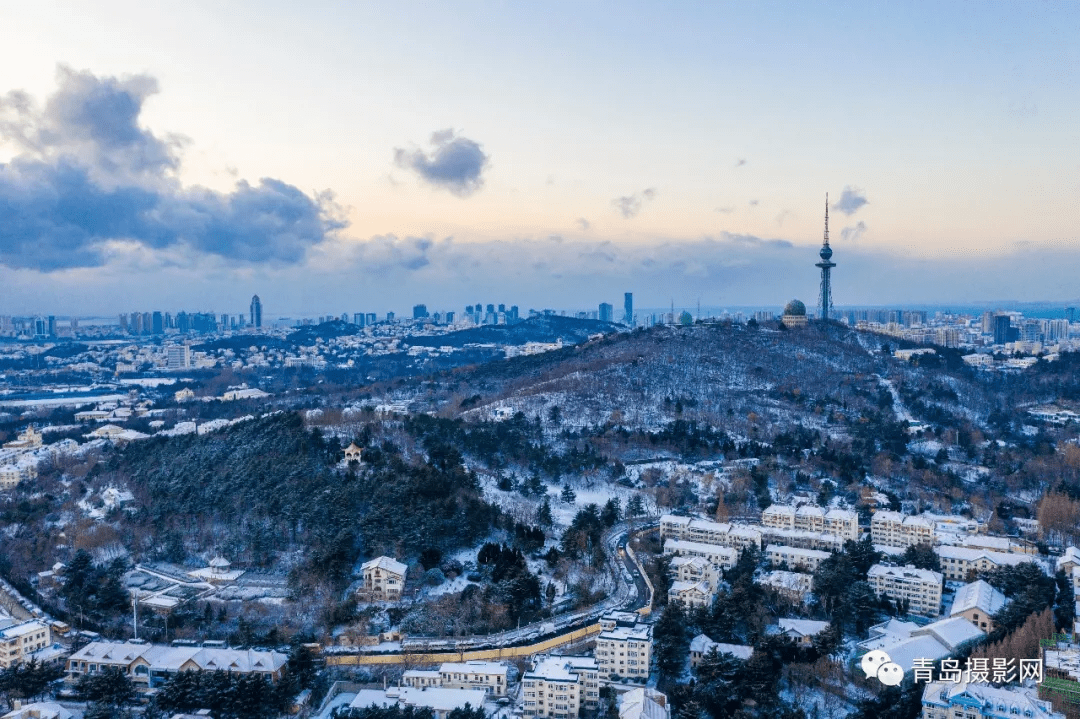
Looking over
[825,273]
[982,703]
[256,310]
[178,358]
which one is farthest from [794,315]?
[256,310]

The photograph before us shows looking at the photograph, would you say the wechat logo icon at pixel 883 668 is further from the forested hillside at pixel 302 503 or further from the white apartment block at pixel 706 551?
the forested hillside at pixel 302 503

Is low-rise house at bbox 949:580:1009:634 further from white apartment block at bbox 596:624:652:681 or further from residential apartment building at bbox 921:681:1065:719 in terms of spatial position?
white apartment block at bbox 596:624:652:681

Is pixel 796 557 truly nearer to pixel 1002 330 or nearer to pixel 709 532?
pixel 709 532

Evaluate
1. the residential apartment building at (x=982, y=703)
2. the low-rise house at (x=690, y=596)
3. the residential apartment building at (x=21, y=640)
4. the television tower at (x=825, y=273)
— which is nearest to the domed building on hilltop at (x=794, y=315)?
the television tower at (x=825, y=273)

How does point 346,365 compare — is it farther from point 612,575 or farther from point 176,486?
point 612,575

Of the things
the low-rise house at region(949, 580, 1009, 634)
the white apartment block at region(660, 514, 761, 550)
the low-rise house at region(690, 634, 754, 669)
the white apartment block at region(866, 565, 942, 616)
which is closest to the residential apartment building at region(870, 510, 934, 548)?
the white apartment block at region(866, 565, 942, 616)

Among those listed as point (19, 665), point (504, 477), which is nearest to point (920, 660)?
point (504, 477)

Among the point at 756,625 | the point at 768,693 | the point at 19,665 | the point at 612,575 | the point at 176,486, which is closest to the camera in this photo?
the point at 768,693

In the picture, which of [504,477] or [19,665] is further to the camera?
[504,477]
